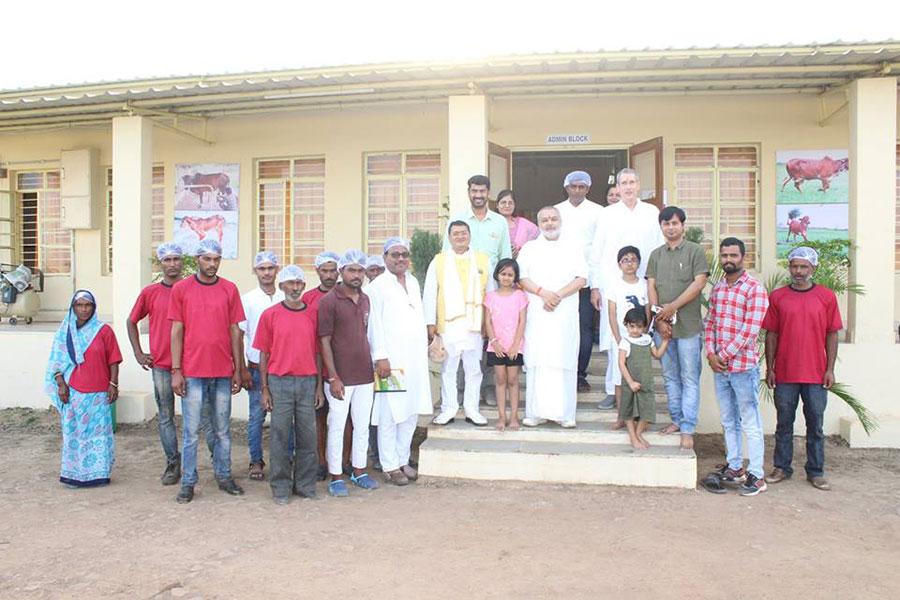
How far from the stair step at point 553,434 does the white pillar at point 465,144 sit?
8.31 feet

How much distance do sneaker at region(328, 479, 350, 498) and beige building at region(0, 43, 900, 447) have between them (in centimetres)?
328

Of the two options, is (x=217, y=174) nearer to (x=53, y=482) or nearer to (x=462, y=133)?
(x=462, y=133)

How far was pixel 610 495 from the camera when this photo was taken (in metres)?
5.22

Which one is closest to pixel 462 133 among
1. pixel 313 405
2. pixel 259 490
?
pixel 313 405

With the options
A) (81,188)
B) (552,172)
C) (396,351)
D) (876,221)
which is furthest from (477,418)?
(81,188)

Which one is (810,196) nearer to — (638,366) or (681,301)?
(681,301)

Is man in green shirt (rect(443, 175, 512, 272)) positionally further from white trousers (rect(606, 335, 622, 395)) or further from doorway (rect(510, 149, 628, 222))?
doorway (rect(510, 149, 628, 222))

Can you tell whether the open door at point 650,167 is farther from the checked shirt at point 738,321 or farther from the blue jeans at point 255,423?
the blue jeans at point 255,423

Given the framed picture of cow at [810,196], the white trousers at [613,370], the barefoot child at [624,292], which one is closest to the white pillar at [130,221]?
the white trousers at [613,370]

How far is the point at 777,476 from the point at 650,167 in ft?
12.6

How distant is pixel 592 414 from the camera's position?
20.1 feet

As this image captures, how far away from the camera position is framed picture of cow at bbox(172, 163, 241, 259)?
10.1 meters

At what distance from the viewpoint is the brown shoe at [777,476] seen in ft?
17.9

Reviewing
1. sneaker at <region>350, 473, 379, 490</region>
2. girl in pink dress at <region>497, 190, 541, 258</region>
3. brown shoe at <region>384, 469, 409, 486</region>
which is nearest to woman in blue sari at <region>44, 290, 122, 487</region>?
sneaker at <region>350, 473, 379, 490</region>
